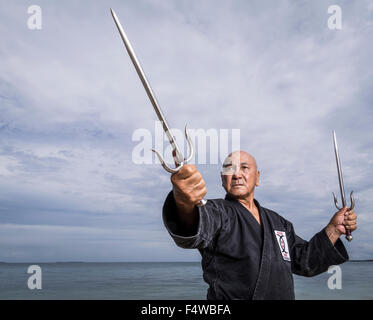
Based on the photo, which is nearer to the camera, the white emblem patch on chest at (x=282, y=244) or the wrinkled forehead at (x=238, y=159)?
the white emblem patch on chest at (x=282, y=244)

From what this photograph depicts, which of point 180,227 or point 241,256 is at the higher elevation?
point 180,227

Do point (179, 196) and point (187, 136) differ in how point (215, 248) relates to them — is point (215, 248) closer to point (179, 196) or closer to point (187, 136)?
point (179, 196)

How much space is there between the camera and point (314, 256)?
322 cm

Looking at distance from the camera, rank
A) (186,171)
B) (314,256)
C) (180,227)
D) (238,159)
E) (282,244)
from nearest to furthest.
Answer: (186,171)
(180,227)
(282,244)
(238,159)
(314,256)

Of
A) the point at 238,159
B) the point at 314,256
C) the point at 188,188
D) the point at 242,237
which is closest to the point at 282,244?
the point at 242,237

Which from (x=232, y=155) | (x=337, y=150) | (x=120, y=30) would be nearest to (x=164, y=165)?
(x=120, y=30)

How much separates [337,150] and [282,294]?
5.53 feet

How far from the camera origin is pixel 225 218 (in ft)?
8.09

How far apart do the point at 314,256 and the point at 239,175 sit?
3.72 feet

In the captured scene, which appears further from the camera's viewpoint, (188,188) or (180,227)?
(180,227)

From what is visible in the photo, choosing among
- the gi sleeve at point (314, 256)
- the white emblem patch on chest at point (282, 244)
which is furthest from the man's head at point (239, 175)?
the gi sleeve at point (314, 256)

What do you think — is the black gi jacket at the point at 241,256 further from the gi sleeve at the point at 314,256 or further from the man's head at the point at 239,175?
the gi sleeve at the point at 314,256

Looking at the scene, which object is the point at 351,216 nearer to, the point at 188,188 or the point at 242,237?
the point at 242,237

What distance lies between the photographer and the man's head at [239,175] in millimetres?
2846
